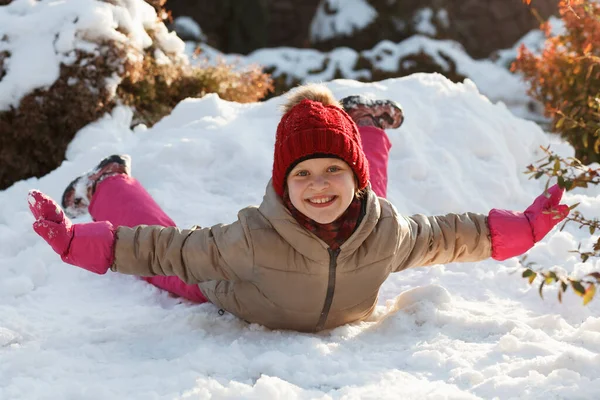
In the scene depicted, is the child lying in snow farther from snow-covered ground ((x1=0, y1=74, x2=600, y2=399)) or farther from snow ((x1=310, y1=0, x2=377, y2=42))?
snow ((x1=310, y1=0, x2=377, y2=42))

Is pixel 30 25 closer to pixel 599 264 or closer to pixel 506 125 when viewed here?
pixel 506 125

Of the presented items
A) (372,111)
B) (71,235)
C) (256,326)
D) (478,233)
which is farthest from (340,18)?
(71,235)

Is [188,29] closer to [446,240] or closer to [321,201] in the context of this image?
[446,240]

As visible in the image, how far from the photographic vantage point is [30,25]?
5.11m

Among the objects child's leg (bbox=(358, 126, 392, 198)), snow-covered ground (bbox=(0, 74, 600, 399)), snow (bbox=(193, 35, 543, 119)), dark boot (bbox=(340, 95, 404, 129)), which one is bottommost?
snow-covered ground (bbox=(0, 74, 600, 399))

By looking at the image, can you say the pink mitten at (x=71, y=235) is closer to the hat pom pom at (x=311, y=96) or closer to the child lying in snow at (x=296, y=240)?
the child lying in snow at (x=296, y=240)

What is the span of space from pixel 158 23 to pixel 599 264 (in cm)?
380

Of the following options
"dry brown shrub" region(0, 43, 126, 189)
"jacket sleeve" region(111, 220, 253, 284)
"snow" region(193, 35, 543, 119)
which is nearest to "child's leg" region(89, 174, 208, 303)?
"jacket sleeve" region(111, 220, 253, 284)

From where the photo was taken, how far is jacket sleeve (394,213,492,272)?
2857 millimetres

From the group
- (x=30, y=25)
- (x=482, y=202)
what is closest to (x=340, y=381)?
(x=482, y=202)

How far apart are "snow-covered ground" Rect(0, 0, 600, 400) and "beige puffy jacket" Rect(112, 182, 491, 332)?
0.35ft

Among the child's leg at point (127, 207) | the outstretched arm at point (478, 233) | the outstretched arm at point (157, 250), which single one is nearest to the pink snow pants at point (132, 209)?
the child's leg at point (127, 207)

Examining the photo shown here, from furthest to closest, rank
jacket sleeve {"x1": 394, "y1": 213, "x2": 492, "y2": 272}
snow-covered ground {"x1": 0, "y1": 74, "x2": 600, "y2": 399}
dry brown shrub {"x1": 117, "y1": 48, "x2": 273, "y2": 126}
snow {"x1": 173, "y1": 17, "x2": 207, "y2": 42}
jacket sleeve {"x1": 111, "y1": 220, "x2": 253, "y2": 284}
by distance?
snow {"x1": 173, "y1": 17, "x2": 207, "y2": 42} < dry brown shrub {"x1": 117, "y1": 48, "x2": 273, "y2": 126} < jacket sleeve {"x1": 394, "y1": 213, "x2": 492, "y2": 272} < jacket sleeve {"x1": 111, "y1": 220, "x2": 253, "y2": 284} < snow-covered ground {"x1": 0, "y1": 74, "x2": 600, "y2": 399}

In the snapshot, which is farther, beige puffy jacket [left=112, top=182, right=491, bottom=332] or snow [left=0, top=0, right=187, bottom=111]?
snow [left=0, top=0, right=187, bottom=111]
